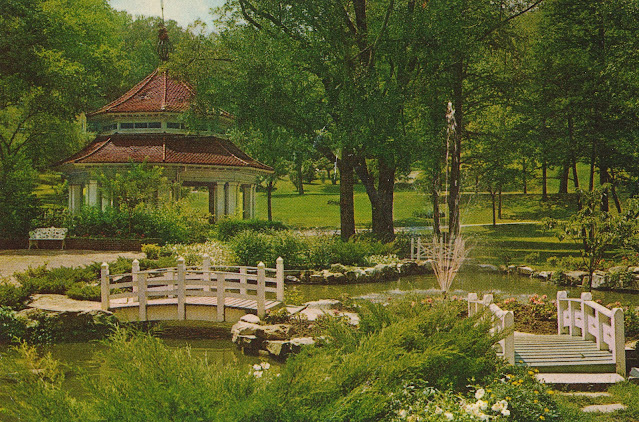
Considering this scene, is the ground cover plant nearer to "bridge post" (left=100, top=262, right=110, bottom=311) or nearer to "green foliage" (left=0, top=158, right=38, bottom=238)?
"bridge post" (left=100, top=262, right=110, bottom=311)

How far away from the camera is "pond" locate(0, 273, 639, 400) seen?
12680 millimetres

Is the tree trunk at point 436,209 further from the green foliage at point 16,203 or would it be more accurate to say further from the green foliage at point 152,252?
the green foliage at point 16,203

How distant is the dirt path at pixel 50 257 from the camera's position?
72.0 feet

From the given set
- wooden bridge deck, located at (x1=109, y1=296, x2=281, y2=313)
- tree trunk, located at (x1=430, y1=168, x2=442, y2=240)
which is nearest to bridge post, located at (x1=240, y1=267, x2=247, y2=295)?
wooden bridge deck, located at (x1=109, y1=296, x2=281, y2=313)

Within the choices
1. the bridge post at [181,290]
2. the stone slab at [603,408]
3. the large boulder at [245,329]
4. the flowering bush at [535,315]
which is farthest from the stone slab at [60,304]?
Answer: the stone slab at [603,408]

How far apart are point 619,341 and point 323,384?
5.95m

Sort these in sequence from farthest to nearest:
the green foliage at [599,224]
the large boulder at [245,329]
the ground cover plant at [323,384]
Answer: the green foliage at [599,224], the large boulder at [245,329], the ground cover plant at [323,384]

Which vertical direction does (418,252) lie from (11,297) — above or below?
below

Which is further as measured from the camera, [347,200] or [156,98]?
[156,98]

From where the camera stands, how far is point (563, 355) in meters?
9.81

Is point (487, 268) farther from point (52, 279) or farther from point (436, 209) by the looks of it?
point (52, 279)

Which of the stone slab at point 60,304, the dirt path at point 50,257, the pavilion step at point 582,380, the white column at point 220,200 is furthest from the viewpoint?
the white column at point 220,200

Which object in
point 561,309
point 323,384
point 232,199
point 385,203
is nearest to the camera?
point 323,384

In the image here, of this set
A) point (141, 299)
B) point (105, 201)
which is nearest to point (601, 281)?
point (141, 299)
